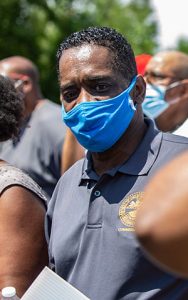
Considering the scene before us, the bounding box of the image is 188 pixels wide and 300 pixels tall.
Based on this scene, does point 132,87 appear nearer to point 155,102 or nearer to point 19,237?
point 19,237

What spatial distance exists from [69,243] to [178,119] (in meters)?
2.32

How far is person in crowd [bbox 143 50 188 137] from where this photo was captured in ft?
14.5

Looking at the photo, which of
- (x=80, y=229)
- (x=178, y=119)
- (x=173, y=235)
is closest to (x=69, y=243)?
(x=80, y=229)

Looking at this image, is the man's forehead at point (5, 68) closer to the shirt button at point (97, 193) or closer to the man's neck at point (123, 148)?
the man's neck at point (123, 148)

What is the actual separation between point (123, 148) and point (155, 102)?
2049 millimetres

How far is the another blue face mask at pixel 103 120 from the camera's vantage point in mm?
2428

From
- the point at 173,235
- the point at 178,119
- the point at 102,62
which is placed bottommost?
the point at 178,119

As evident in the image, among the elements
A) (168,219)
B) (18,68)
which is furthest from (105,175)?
(18,68)

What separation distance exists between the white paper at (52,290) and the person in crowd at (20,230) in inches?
11.2

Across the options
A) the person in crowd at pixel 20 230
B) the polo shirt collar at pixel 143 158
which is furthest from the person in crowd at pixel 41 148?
the polo shirt collar at pixel 143 158

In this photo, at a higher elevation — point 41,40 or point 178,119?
point 178,119

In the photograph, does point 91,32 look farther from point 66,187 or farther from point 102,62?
point 66,187

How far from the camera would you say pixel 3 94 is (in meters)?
2.94

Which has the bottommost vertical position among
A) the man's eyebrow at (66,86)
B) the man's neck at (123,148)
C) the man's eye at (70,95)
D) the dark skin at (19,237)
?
the dark skin at (19,237)
